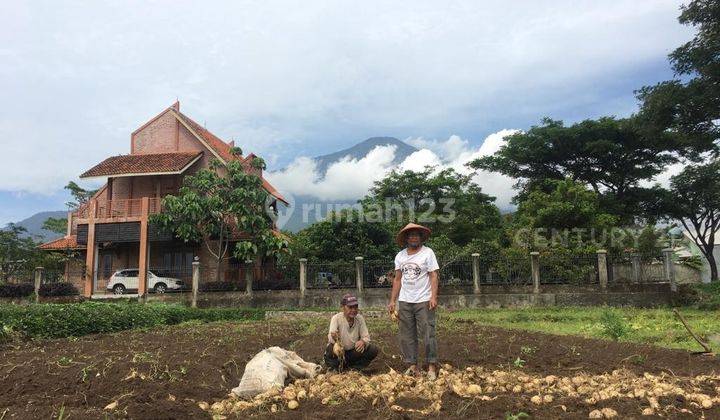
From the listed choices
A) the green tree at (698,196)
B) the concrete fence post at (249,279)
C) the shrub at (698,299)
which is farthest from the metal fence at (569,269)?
the green tree at (698,196)

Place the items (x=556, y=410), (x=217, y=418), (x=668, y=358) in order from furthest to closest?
(x=668, y=358) < (x=217, y=418) < (x=556, y=410)

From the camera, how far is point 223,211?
2278cm

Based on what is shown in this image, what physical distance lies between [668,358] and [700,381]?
1.54m

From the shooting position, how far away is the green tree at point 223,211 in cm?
2214

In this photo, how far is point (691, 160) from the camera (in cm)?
2950

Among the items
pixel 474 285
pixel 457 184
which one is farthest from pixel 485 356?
pixel 457 184

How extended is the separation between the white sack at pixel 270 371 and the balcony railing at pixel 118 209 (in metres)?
21.1

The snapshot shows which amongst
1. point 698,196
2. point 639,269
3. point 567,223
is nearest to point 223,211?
point 567,223

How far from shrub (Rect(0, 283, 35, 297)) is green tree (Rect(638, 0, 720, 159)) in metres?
27.4

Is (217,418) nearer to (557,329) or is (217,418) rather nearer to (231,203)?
(557,329)

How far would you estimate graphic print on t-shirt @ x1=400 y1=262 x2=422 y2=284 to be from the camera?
6.47 meters

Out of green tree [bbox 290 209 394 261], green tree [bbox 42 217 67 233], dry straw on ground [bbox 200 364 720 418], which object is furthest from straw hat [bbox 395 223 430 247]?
green tree [bbox 42 217 67 233]

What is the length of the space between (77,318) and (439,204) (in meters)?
23.0

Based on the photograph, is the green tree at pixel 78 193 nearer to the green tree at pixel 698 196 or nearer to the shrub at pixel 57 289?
the shrub at pixel 57 289
